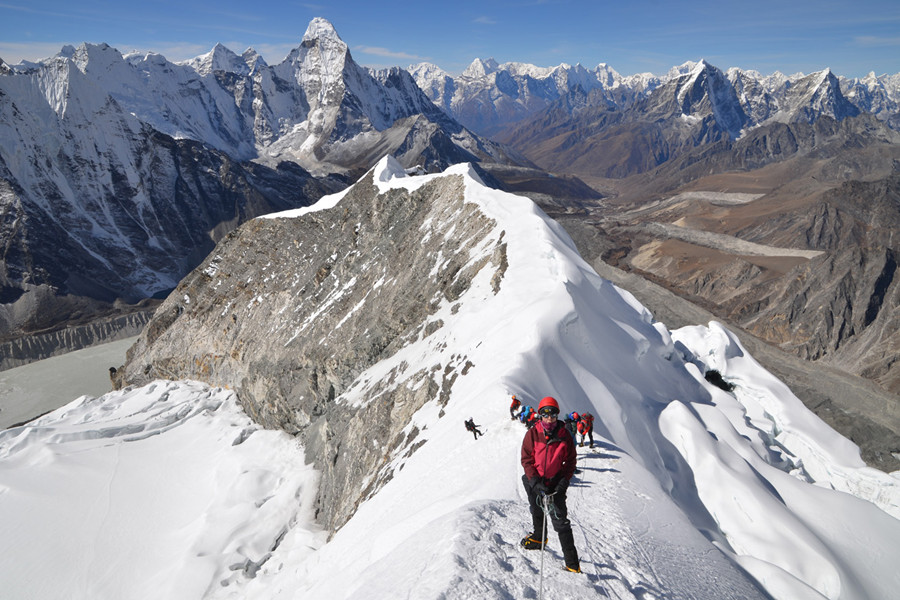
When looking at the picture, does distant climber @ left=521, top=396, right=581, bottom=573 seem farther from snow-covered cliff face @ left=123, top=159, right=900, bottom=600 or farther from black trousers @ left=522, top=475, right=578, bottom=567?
snow-covered cliff face @ left=123, top=159, right=900, bottom=600

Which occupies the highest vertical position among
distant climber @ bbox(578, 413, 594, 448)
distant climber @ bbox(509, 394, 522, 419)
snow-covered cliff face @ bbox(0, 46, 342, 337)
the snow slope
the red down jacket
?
snow-covered cliff face @ bbox(0, 46, 342, 337)

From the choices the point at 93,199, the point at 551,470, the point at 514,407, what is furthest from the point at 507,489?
the point at 93,199

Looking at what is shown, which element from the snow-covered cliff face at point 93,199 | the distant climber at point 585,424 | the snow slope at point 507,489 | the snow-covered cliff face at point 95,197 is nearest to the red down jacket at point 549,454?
the snow slope at point 507,489

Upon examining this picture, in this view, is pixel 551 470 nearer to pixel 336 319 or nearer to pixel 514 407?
pixel 514 407

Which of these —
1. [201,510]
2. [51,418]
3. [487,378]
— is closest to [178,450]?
[201,510]

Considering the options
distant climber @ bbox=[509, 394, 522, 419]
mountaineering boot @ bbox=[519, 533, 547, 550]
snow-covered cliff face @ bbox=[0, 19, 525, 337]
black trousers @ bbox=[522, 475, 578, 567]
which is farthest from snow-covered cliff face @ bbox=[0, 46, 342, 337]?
black trousers @ bbox=[522, 475, 578, 567]

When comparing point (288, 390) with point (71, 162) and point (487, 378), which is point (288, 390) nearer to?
point (487, 378)

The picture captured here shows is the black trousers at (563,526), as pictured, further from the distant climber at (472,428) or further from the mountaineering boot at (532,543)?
the distant climber at (472,428)
